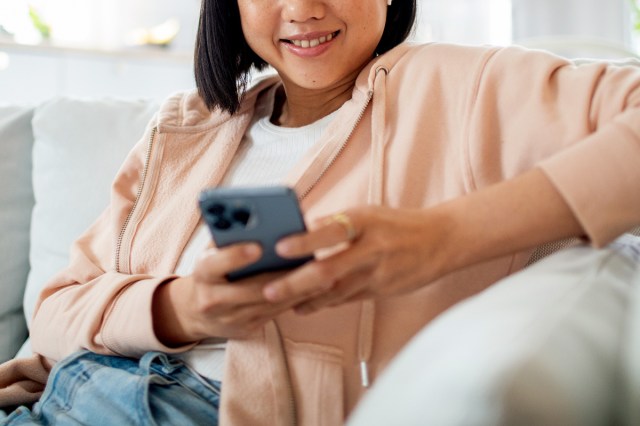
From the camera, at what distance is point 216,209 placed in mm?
711

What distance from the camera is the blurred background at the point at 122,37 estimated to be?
3387 millimetres

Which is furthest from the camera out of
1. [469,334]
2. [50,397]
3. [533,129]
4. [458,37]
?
[458,37]

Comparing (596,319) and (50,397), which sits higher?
(596,319)

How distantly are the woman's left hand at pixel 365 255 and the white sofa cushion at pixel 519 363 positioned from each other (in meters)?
0.09

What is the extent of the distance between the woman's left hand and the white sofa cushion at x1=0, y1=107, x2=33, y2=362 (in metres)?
0.89

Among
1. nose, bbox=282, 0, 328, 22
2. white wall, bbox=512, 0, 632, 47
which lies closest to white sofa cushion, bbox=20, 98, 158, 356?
nose, bbox=282, 0, 328, 22

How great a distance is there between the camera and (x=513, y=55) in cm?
103

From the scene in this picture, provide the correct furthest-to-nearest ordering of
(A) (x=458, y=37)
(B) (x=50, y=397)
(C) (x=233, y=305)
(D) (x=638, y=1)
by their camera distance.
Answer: (A) (x=458, y=37)
(D) (x=638, y=1)
(B) (x=50, y=397)
(C) (x=233, y=305)

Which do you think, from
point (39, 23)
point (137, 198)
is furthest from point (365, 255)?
point (39, 23)

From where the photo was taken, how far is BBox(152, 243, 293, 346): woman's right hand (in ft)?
2.47

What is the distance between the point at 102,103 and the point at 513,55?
936 mm

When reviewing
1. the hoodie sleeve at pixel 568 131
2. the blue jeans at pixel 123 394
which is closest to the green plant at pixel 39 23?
the blue jeans at pixel 123 394

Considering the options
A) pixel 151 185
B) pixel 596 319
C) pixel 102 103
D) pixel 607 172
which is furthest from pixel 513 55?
pixel 102 103

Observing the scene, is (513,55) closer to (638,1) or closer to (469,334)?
(469,334)
